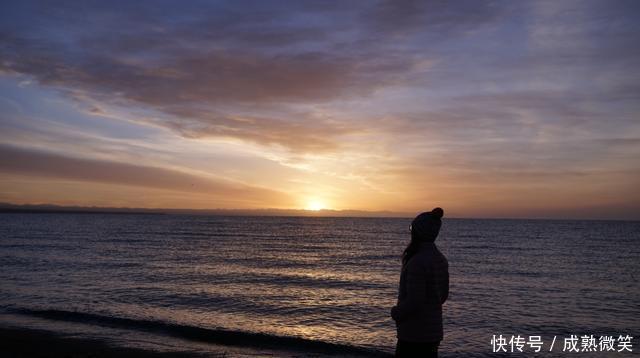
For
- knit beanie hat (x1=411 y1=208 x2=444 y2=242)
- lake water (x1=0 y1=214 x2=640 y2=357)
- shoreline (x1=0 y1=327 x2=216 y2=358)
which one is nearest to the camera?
knit beanie hat (x1=411 y1=208 x2=444 y2=242)

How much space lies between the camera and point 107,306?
763 inches

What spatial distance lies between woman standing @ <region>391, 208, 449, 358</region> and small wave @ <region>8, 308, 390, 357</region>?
350 inches

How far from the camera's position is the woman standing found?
524cm

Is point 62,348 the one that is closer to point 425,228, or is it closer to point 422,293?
point 422,293

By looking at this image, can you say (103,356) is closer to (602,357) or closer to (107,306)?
(107,306)

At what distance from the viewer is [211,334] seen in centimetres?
1566

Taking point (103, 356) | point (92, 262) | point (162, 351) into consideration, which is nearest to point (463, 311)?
point (162, 351)

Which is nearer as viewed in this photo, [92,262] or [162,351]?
[162,351]

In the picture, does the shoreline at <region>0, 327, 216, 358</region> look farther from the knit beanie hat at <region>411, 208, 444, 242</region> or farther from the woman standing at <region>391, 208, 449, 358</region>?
the knit beanie hat at <region>411, 208, 444, 242</region>

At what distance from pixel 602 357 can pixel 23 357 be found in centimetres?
1522

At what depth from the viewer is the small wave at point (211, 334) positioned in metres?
14.3

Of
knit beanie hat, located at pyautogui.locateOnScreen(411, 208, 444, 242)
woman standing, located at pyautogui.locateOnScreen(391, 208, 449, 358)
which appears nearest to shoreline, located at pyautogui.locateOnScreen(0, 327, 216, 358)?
woman standing, located at pyautogui.locateOnScreen(391, 208, 449, 358)

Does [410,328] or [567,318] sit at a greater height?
[410,328]

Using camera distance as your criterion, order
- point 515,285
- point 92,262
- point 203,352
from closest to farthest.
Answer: point 203,352 → point 515,285 → point 92,262
